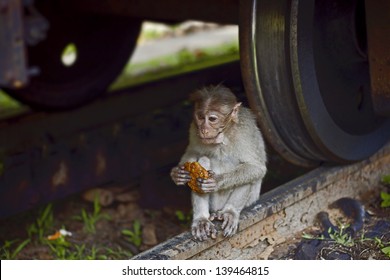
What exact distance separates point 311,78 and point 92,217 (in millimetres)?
1769

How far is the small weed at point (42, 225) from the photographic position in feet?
16.5

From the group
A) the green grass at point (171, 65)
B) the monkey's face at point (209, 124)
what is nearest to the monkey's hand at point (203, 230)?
the monkey's face at point (209, 124)

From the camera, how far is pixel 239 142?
4160 millimetres

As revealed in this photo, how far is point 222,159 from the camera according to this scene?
421cm

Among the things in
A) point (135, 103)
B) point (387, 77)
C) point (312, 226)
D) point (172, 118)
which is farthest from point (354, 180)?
point (135, 103)

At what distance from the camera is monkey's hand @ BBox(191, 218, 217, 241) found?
12.9ft

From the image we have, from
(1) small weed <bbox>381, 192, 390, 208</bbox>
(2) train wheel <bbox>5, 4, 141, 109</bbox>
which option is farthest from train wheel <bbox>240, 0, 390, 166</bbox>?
(2) train wheel <bbox>5, 4, 141, 109</bbox>

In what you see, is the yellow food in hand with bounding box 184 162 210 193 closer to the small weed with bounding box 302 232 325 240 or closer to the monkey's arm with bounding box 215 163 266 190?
the monkey's arm with bounding box 215 163 266 190

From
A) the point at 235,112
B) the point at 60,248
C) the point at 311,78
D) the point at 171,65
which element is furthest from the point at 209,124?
the point at 171,65

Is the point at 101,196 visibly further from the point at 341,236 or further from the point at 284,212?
the point at 341,236

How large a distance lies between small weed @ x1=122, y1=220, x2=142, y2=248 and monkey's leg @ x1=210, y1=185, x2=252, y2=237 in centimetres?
97

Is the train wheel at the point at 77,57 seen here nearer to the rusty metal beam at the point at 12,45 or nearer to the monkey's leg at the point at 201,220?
the monkey's leg at the point at 201,220

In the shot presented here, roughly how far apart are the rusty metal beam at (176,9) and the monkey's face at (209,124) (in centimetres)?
101
